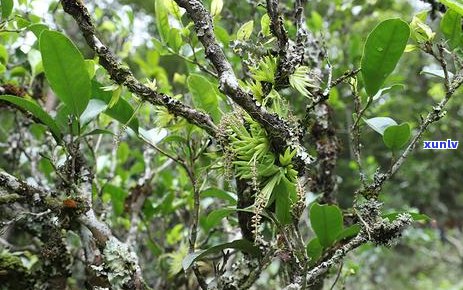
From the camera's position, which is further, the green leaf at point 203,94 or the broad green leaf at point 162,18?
the broad green leaf at point 162,18

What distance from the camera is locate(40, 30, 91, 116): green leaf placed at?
2.60 feet

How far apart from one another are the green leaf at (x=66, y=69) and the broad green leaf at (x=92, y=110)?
0.08 ft

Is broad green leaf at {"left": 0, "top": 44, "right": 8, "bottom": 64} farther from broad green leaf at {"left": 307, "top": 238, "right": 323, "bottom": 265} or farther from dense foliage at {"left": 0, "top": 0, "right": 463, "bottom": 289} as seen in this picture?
broad green leaf at {"left": 307, "top": 238, "right": 323, "bottom": 265}

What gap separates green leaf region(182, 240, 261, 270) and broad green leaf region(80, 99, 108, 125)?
30 centimetres

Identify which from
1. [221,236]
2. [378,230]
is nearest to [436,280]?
[221,236]

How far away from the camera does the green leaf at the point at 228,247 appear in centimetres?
86

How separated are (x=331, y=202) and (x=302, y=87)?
1.89 ft

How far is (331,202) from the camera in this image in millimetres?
1264

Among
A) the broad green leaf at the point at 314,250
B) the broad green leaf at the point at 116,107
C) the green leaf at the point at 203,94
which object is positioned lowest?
the broad green leaf at the point at 314,250

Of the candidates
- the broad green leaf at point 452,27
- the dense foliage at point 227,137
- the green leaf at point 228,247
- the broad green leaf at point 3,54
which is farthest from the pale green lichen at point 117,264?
the broad green leaf at point 452,27

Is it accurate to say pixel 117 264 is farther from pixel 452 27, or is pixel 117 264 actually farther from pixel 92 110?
pixel 452 27

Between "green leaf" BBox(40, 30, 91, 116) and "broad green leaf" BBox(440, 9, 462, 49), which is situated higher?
"broad green leaf" BBox(440, 9, 462, 49)

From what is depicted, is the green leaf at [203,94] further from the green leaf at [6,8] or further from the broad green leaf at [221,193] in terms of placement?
the green leaf at [6,8]

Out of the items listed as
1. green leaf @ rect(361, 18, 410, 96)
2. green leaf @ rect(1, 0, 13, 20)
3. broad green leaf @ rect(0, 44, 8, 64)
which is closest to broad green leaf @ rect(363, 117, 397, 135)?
green leaf @ rect(361, 18, 410, 96)
